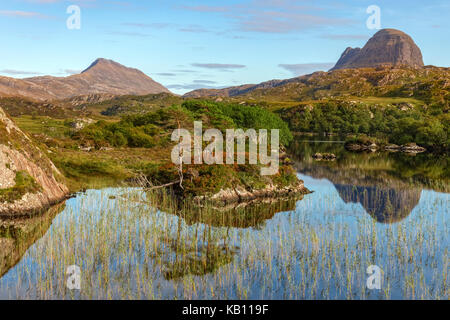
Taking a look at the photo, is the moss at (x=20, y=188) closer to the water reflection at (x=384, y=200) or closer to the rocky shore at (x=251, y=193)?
the rocky shore at (x=251, y=193)

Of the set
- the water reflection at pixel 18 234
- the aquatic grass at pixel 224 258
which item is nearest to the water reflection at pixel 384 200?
the aquatic grass at pixel 224 258

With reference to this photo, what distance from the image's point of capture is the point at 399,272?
19969mm

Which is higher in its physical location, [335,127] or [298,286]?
[335,127]

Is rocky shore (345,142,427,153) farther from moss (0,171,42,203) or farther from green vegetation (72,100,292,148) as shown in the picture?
moss (0,171,42,203)

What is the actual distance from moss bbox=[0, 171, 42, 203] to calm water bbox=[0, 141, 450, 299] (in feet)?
7.49

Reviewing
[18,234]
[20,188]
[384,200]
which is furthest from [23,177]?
[384,200]

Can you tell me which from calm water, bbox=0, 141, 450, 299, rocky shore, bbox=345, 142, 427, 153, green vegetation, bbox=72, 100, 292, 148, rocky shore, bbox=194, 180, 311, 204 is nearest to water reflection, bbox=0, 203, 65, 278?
calm water, bbox=0, 141, 450, 299

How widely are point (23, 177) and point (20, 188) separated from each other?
3.80 ft

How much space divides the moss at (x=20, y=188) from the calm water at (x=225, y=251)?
228cm

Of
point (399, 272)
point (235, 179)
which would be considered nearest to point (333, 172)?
point (235, 179)

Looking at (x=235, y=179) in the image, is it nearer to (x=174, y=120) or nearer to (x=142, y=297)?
(x=142, y=297)

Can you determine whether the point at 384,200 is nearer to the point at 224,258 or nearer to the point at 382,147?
the point at 224,258

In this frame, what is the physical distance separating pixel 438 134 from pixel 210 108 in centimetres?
7069

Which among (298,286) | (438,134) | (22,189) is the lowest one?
(298,286)
